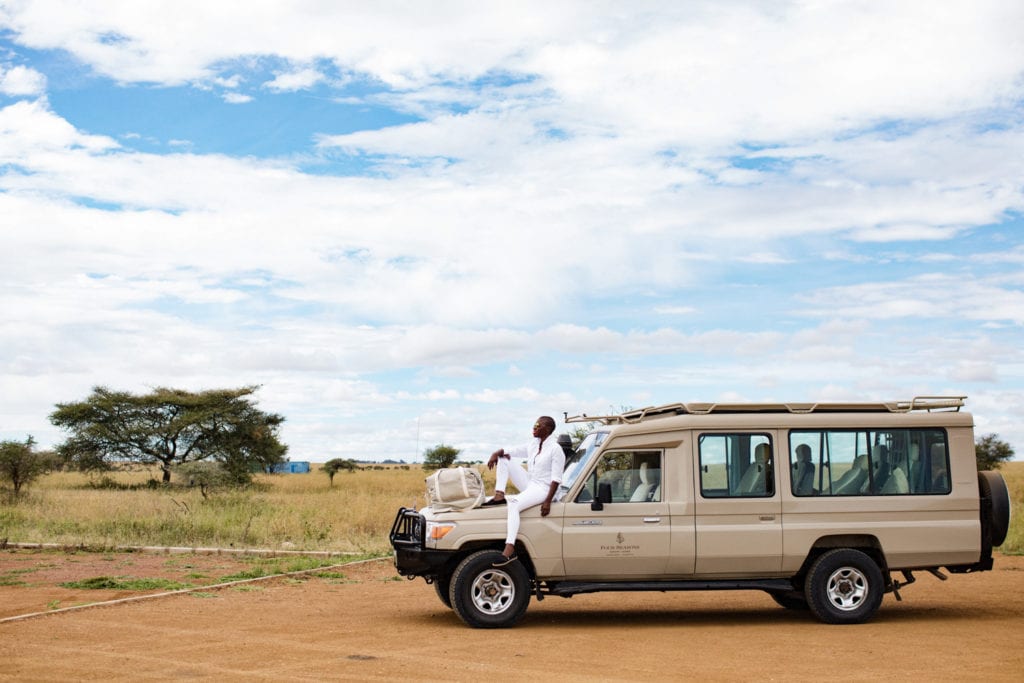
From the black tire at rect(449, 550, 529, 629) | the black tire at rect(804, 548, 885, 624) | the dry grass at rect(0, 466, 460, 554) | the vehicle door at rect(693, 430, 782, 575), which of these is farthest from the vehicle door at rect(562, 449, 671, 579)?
the dry grass at rect(0, 466, 460, 554)

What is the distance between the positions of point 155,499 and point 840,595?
2238 centimetres

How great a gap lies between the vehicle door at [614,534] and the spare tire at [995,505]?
3.55 meters

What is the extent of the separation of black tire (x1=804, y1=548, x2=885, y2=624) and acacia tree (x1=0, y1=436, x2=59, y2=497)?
28.0 m

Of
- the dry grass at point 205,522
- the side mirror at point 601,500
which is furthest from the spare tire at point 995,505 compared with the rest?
the dry grass at point 205,522

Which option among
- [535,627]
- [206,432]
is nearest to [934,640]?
[535,627]

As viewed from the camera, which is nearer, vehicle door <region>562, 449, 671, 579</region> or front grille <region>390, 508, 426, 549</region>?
vehicle door <region>562, 449, 671, 579</region>

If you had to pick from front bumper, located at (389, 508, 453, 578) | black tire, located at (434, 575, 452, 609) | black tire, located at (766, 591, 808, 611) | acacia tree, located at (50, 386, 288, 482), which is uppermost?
acacia tree, located at (50, 386, 288, 482)

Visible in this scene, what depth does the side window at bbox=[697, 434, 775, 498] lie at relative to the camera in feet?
38.9

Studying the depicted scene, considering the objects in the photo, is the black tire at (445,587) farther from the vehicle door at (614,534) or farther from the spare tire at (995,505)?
the spare tire at (995,505)

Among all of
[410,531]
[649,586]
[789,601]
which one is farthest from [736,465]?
[410,531]

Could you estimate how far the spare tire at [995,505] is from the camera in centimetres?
1198

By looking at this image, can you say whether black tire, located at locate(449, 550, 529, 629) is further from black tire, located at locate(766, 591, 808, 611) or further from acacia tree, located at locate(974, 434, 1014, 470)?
acacia tree, located at locate(974, 434, 1014, 470)

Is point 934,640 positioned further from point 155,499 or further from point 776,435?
point 155,499

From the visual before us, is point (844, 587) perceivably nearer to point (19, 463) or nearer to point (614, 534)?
point (614, 534)
